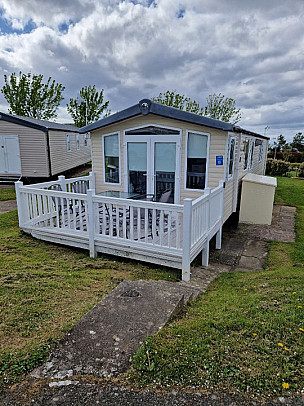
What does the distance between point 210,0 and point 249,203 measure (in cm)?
597

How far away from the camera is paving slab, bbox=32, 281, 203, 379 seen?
212 centimetres

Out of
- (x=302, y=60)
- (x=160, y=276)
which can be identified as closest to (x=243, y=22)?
(x=302, y=60)

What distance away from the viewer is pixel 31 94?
21.2m

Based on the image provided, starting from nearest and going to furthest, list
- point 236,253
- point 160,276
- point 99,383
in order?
1. point 99,383
2. point 160,276
3. point 236,253

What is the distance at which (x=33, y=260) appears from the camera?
4852 millimetres

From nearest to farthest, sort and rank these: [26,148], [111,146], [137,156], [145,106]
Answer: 1. [145,106]
2. [137,156]
3. [111,146]
4. [26,148]

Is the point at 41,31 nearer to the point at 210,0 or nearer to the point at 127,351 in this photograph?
the point at 210,0

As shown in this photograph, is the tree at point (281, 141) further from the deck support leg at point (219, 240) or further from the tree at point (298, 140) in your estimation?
the deck support leg at point (219, 240)

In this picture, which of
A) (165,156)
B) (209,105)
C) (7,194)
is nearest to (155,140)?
(165,156)

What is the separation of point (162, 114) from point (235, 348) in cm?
532

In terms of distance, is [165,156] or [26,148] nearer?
[165,156]

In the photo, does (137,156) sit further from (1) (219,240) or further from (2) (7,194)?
(2) (7,194)

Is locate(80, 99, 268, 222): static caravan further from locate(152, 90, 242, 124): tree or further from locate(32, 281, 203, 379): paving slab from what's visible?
locate(152, 90, 242, 124): tree

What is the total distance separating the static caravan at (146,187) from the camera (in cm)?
502
